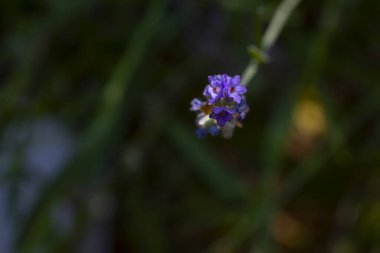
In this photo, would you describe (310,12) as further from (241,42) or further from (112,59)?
(112,59)

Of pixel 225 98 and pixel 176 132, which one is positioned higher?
pixel 176 132

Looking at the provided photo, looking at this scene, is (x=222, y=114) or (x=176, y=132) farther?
(x=176, y=132)

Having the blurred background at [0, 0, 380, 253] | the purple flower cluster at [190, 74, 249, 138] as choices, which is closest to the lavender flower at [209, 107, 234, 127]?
the purple flower cluster at [190, 74, 249, 138]

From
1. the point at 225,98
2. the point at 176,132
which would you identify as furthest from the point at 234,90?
the point at 176,132

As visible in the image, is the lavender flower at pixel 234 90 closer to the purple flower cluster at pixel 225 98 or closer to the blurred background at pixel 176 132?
the purple flower cluster at pixel 225 98

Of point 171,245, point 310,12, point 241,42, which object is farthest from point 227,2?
point 171,245

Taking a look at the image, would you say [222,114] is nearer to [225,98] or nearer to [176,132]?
[225,98]

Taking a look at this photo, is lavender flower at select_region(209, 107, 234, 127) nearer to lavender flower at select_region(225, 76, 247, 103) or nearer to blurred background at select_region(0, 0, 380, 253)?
lavender flower at select_region(225, 76, 247, 103)

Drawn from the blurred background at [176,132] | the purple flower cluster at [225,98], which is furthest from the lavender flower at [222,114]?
the blurred background at [176,132]
